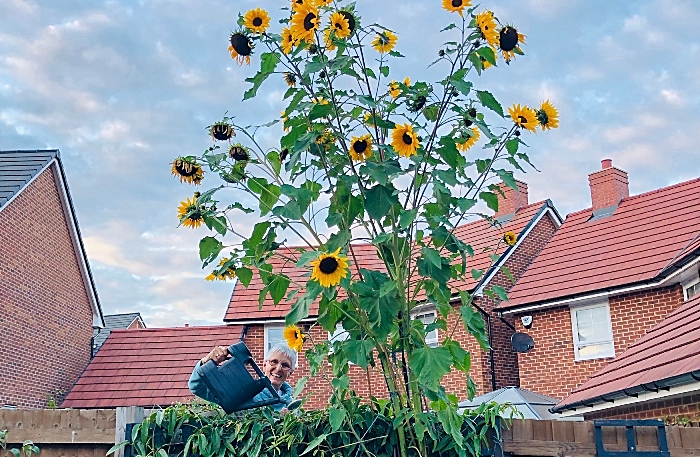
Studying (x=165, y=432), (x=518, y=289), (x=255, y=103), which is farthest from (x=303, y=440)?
(x=518, y=289)

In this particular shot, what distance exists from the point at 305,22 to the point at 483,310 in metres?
14.0

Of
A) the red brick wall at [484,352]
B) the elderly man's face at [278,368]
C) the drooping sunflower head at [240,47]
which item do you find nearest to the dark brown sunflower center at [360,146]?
the drooping sunflower head at [240,47]

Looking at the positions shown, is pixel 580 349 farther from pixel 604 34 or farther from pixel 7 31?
pixel 7 31

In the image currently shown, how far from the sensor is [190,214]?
352 centimetres

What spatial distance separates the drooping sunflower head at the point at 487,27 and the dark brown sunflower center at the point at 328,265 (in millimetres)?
1276

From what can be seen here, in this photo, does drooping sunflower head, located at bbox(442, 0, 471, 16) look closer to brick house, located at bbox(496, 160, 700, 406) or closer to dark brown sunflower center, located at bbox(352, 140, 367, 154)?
dark brown sunflower center, located at bbox(352, 140, 367, 154)

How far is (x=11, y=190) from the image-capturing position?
14.9 meters

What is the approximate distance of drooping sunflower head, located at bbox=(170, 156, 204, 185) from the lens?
3.58 metres

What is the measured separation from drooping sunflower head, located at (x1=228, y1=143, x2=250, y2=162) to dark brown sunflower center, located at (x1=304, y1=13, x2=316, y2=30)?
69 cm

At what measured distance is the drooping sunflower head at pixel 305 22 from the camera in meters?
3.28

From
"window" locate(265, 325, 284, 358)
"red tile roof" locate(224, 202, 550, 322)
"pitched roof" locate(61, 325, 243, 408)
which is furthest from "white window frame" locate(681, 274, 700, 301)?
"pitched roof" locate(61, 325, 243, 408)

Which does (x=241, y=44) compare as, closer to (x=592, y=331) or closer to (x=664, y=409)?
(x=664, y=409)

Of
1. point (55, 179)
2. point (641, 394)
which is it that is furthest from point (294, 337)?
point (55, 179)

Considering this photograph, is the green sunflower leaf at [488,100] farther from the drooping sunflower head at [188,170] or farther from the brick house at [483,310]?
the brick house at [483,310]
